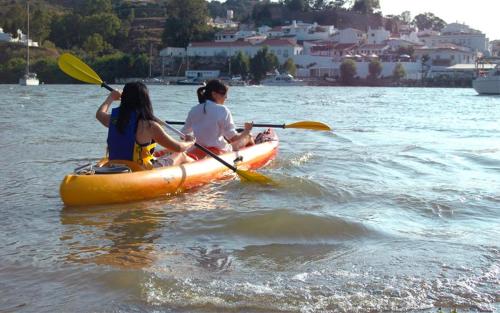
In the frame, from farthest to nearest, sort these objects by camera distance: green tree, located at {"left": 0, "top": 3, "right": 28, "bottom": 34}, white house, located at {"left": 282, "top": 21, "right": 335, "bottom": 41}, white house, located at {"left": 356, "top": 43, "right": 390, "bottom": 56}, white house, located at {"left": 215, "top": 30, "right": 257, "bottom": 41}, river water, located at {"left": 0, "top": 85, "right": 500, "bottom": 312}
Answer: white house, located at {"left": 215, "top": 30, "right": 257, "bottom": 41} → white house, located at {"left": 282, "top": 21, "right": 335, "bottom": 41} → green tree, located at {"left": 0, "top": 3, "right": 28, "bottom": 34} → white house, located at {"left": 356, "top": 43, "right": 390, "bottom": 56} → river water, located at {"left": 0, "top": 85, "right": 500, "bottom": 312}

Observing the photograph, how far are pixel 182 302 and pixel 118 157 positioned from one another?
280 cm

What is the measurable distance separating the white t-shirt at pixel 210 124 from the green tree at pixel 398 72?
76899 mm

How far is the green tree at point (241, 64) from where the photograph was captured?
83375 mm

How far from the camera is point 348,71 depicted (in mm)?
81562

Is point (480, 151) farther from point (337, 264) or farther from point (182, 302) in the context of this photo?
point (182, 302)

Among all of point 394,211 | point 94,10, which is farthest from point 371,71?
point 394,211

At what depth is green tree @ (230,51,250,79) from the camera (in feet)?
274

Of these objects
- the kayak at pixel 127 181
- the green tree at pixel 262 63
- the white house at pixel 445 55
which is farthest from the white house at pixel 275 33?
the kayak at pixel 127 181

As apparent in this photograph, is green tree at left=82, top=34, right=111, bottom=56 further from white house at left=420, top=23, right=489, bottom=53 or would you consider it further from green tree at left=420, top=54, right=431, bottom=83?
white house at left=420, top=23, right=489, bottom=53

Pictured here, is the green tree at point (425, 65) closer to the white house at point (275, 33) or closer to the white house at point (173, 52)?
the white house at point (275, 33)

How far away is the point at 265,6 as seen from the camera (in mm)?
124875

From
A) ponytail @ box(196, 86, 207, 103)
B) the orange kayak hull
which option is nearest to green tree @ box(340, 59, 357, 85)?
ponytail @ box(196, 86, 207, 103)

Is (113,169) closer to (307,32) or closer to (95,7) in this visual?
(307,32)

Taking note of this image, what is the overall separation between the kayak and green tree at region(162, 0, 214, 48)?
93369 mm
